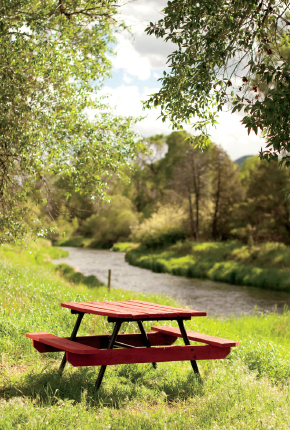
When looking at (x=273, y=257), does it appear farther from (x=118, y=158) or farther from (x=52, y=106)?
(x=52, y=106)

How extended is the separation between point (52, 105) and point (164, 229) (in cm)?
3429

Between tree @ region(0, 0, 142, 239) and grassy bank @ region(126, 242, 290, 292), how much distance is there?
1722 cm

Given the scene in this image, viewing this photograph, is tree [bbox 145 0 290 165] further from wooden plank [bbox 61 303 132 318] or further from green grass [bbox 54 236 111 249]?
green grass [bbox 54 236 111 249]

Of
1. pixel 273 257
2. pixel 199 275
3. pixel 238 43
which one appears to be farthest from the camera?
pixel 199 275

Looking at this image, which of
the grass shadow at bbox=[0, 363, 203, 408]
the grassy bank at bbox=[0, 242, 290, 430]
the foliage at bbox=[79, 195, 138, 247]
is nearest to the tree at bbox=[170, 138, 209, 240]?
the foliage at bbox=[79, 195, 138, 247]

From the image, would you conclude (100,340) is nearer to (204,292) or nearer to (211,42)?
(211,42)

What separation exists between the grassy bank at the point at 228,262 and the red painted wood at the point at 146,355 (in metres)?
20.5

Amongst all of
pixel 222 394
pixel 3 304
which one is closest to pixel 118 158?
pixel 3 304

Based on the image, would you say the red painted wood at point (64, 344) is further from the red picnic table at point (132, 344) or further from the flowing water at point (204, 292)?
the flowing water at point (204, 292)

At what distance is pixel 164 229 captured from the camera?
144ft

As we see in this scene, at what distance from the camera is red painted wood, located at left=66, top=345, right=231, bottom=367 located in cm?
455

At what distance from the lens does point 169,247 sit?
136 ft

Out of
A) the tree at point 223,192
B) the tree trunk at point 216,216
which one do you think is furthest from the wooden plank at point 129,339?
the tree trunk at point 216,216

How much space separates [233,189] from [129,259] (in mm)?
11478
